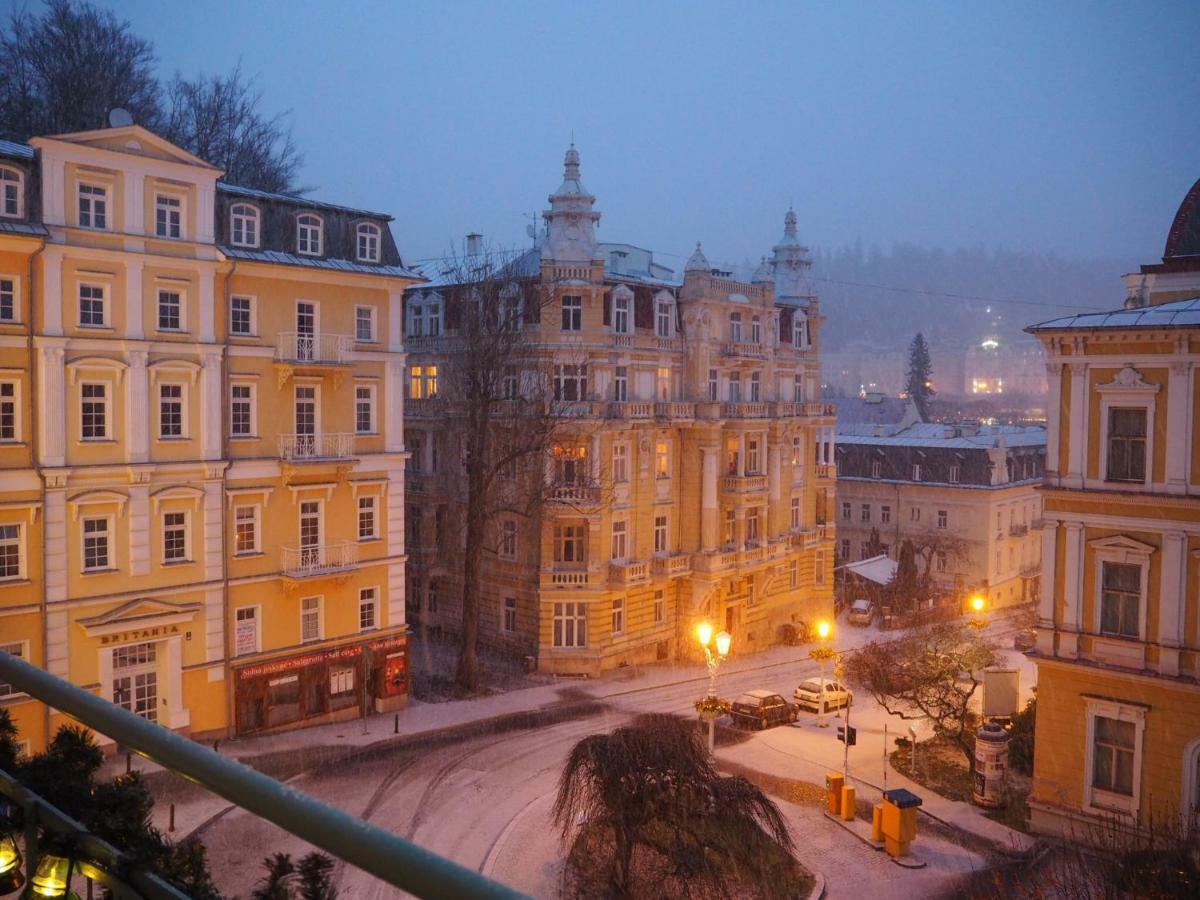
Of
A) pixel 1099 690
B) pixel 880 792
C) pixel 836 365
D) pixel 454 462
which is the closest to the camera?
pixel 1099 690

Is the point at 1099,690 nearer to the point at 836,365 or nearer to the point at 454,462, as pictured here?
the point at 454,462

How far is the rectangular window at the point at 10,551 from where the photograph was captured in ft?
79.2

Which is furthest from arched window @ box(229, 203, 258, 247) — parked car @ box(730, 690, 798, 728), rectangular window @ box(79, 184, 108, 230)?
parked car @ box(730, 690, 798, 728)

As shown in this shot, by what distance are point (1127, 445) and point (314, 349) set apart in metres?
21.7

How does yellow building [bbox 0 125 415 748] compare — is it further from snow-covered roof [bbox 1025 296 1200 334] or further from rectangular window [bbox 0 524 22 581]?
snow-covered roof [bbox 1025 296 1200 334]

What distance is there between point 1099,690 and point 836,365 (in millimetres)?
121646

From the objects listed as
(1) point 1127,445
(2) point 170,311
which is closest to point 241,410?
(2) point 170,311

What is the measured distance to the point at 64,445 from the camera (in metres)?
24.7

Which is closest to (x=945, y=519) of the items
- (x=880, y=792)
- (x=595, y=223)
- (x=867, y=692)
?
(x=867, y=692)

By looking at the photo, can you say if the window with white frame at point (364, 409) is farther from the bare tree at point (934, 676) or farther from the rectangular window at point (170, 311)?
the bare tree at point (934, 676)

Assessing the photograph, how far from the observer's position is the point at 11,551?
24234 millimetres

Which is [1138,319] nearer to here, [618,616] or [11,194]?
[618,616]

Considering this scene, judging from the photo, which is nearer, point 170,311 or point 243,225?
point 170,311

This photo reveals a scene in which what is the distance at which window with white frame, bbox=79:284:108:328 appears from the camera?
82.1 feet
